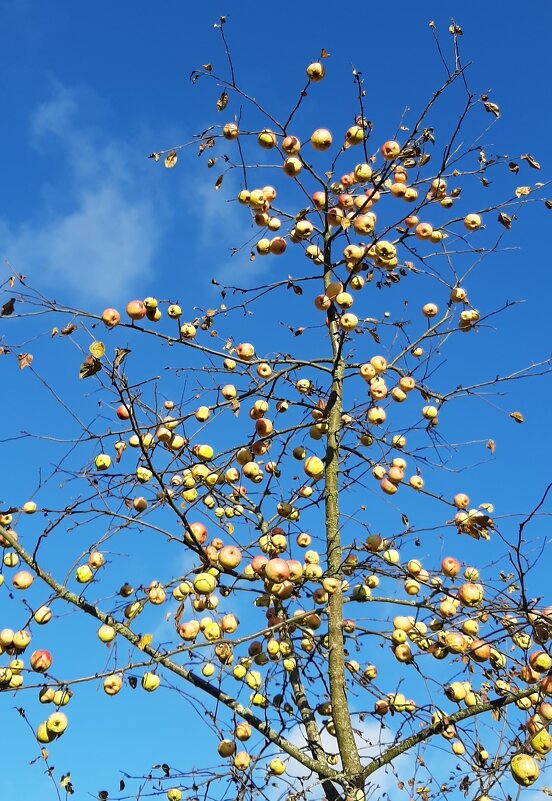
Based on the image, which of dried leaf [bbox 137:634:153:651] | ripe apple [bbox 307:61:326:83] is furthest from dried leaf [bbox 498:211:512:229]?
dried leaf [bbox 137:634:153:651]

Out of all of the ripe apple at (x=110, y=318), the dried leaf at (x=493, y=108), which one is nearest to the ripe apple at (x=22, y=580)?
the ripe apple at (x=110, y=318)

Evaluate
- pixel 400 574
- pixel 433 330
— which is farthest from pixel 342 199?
pixel 400 574

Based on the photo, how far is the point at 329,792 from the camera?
391 cm

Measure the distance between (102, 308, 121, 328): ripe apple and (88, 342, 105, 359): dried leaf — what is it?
1307 mm

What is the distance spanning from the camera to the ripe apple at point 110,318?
462cm

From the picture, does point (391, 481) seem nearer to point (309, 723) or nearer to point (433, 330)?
point (433, 330)

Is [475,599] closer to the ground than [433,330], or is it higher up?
closer to the ground

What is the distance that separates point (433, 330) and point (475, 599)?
2307 millimetres

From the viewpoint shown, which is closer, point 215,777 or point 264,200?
point 215,777

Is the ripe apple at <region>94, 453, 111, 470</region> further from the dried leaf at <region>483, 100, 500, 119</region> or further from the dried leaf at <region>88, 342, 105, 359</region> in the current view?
the dried leaf at <region>483, 100, 500, 119</region>

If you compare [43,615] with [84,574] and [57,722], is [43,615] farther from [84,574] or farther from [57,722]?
[57,722]

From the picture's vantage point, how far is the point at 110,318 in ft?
15.2

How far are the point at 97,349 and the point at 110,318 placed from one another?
135 cm

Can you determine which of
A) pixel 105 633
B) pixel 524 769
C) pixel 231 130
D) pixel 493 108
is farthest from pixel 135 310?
pixel 524 769
